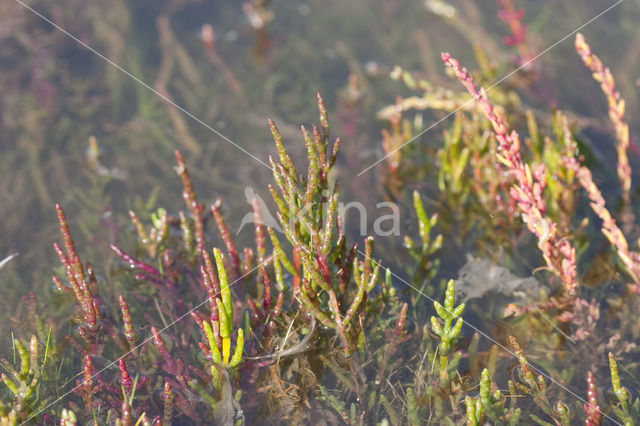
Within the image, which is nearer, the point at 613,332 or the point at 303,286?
the point at 303,286

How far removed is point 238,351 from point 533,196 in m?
1.55

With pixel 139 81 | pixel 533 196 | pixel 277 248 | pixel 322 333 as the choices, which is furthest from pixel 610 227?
pixel 139 81

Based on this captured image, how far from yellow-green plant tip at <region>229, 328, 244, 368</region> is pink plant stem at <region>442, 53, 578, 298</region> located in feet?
4.55

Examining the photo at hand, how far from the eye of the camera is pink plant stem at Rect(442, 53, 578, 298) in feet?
8.00

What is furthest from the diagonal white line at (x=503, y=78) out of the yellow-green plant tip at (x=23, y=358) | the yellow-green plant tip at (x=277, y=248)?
the yellow-green plant tip at (x=23, y=358)

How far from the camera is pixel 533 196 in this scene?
8.70 feet

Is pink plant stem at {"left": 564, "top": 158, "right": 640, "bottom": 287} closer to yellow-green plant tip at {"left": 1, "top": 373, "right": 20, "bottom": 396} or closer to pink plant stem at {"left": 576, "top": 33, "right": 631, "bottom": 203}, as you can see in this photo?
pink plant stem at {"left": 576, "top": 33, "right": 631, "bottom": 203}

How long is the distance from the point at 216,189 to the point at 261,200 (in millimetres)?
378

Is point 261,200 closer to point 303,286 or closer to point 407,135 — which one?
point 407,135

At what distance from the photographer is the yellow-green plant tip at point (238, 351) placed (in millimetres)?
2254

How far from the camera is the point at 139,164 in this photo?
397 centimetres

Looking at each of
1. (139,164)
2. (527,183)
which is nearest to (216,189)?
(139,164)

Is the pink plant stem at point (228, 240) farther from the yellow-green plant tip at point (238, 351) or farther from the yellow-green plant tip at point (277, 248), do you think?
the yellow-green plant tip at point (238, 351)

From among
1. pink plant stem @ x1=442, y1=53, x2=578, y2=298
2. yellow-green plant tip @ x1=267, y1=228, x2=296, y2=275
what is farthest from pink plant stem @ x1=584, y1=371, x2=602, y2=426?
yellow-green plant tip @ x1=267, y1=228, x2=296, y2=275
